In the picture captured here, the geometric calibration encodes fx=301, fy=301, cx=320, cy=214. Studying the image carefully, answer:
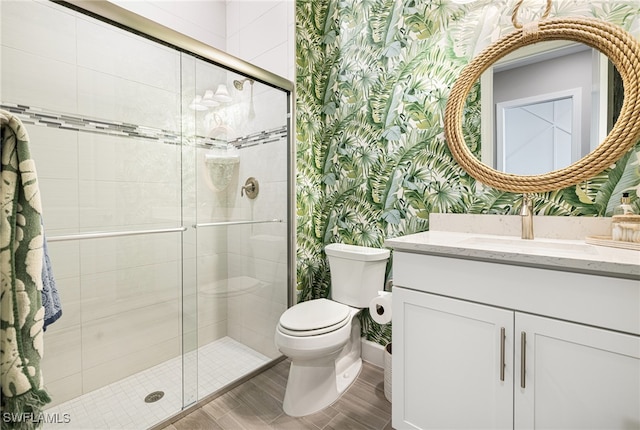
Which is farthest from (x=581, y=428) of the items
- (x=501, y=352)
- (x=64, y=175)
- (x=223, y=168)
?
(x=64, y=175)

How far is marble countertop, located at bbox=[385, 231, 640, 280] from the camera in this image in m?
0.83

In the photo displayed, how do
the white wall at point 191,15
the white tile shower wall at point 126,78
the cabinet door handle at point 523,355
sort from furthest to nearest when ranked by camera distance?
the white wall at point 191,15, the white tile shower wall at point 126,78, the cabinet door handle at point 523,355

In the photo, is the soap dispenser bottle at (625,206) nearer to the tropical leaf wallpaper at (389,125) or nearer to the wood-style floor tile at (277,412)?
the tropical leaf wallpaper at (389,125)

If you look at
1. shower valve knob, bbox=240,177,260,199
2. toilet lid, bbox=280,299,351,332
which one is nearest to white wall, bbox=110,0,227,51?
shower valve knob, bbox=240,177,260,199

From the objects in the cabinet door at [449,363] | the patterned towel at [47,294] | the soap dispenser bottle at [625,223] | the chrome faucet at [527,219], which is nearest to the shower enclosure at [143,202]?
the patterned towel at [47,294]

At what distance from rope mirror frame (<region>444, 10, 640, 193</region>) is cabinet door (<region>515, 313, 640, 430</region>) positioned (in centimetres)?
70

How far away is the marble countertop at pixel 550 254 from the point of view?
0.83 metres

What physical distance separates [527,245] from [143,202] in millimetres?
1725

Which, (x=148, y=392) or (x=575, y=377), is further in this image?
(x=148, y=392)

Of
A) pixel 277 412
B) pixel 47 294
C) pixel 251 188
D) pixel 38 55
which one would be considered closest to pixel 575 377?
pixel 277 412

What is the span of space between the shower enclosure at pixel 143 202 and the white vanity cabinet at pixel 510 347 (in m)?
1.04

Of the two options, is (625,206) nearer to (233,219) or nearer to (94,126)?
(233,219)

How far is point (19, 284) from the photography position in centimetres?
71

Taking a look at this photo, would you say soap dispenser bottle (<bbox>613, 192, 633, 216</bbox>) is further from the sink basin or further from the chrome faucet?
the chrome faucet
